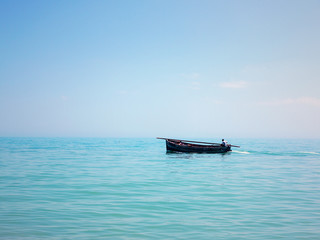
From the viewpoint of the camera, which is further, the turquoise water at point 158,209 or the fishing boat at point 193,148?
the fishing boat at point 193,148

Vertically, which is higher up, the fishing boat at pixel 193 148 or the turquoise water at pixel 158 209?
the fishing boat at pixel 193 148

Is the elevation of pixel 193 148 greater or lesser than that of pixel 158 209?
greater

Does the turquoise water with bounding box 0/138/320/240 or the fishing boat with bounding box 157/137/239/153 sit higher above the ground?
the fishing boat with bounding box 157/137/239/153

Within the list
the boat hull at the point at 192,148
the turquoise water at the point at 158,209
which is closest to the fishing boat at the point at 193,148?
the boat hull at the point at 192,148

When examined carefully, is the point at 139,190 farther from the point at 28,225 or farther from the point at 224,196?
the point at 28,225

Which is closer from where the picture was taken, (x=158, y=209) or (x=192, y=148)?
(x=158, y=209)

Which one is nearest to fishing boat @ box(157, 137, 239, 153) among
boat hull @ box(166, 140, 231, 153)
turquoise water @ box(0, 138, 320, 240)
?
boat hull @ box(166, 140, 231, 153)

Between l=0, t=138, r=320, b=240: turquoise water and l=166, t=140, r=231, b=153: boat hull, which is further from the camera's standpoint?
l=166, t=140, r=231, b=153: boat hull

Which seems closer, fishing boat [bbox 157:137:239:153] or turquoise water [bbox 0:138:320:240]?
turquoise water [bbox 0:138:320:240]

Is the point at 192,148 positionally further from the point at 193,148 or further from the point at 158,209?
the point at 158,209

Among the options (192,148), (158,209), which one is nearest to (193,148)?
(192,148)

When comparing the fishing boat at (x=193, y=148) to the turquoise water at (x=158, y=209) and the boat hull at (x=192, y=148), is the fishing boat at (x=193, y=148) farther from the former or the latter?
the turquoise water at (x=158, y=209)

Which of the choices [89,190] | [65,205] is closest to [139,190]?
[89,190]

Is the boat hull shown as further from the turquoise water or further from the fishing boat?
the turquoise water
